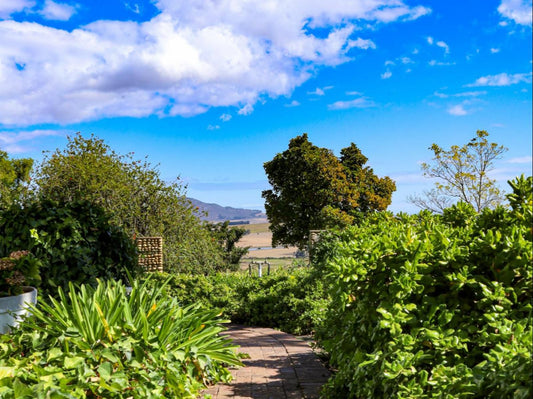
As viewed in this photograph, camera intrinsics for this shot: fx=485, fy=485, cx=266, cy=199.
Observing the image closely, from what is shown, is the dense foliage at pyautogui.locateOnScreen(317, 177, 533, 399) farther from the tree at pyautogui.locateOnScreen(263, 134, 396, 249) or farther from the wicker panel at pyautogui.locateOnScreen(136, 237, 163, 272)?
the tree at pyautogui.locateOnScreen(263, 134, 396, 249)

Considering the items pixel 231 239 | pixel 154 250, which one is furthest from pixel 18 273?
pixel 231 239

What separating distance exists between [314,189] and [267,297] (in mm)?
14895

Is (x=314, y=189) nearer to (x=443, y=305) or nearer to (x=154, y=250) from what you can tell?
(x=154, y=250)

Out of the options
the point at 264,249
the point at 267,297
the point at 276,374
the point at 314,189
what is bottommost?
the point at 264,249

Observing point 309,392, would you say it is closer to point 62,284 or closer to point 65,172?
point 62,284

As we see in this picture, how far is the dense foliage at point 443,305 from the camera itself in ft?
8.21

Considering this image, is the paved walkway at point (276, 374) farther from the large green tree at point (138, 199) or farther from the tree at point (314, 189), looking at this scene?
the tree at point (314, 189)

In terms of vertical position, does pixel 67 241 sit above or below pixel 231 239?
above

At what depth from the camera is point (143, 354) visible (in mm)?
3584

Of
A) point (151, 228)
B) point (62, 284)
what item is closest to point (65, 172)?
point (151, 228)

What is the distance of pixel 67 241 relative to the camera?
524 centimetres

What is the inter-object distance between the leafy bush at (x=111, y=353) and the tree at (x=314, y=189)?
693 inches

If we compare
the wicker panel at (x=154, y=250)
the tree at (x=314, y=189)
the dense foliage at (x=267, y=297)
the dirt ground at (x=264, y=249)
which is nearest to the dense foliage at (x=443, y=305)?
the dense foliage at (x=267, y=297)

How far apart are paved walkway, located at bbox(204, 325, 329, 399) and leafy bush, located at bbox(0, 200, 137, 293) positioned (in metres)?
1.78
